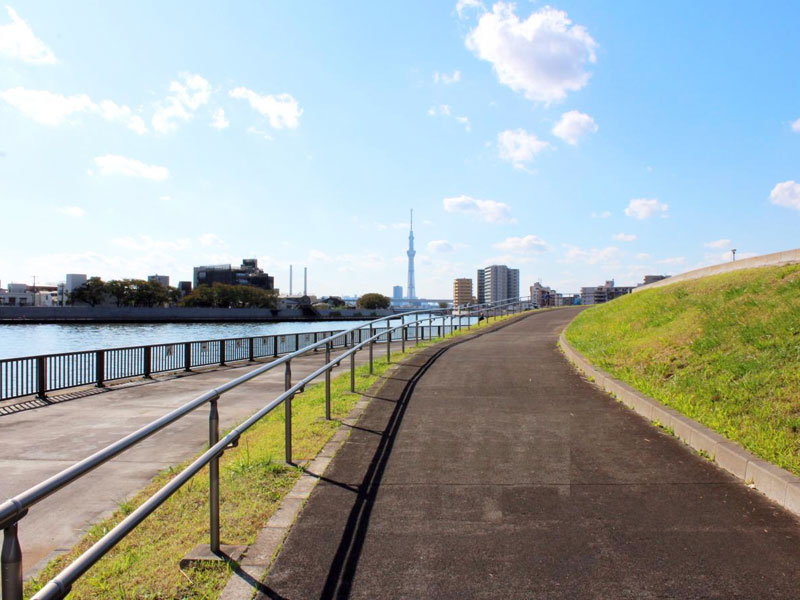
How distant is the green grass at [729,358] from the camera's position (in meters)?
5.51

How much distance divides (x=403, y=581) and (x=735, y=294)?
10.8 metres

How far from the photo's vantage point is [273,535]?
149 inches

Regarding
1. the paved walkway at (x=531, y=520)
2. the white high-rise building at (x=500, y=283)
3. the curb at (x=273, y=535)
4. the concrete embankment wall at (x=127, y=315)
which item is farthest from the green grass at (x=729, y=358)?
the white high-rise building at (x=500, y=283)

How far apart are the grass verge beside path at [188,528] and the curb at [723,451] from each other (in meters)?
3.96

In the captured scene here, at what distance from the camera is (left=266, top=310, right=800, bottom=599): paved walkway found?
3203mm

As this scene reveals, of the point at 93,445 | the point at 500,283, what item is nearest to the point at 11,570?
the point at 93,445

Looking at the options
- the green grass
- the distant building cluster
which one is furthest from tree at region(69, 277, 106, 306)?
the green grass

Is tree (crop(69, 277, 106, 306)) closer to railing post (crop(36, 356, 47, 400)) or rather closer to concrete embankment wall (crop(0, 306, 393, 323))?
concrete embankment wall (crop(0, 306, 393, 323))

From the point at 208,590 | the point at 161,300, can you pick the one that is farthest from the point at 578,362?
the point at 161,300

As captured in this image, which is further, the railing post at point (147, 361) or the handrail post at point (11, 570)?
the railing post at point (147, 361)

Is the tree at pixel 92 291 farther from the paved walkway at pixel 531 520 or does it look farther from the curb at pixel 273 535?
the curb at pixel 273 535

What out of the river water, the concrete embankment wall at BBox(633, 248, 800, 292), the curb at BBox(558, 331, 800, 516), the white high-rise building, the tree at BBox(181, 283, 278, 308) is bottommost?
the river water

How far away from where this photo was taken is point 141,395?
40.4 feet

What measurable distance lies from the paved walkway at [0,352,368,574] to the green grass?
20.5 ft
